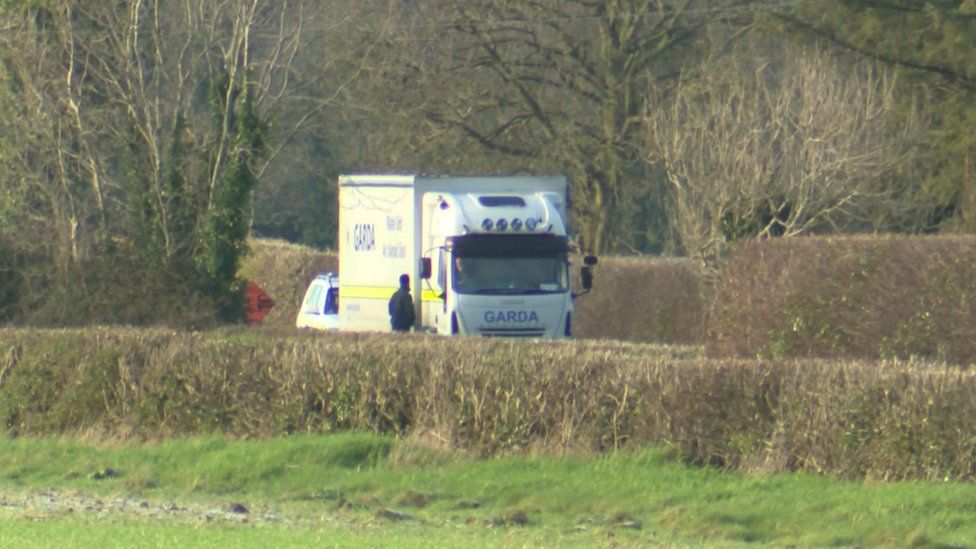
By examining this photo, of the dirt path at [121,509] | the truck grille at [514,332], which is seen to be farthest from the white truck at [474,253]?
the dirt path at [121,509]

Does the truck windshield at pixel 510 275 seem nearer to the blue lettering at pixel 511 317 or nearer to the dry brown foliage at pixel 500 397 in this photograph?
the blue lettering at pixel 511 317

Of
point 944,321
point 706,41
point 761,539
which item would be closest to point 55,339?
point 761,539

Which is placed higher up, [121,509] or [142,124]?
[142,124]

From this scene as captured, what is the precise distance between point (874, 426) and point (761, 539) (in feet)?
6.28

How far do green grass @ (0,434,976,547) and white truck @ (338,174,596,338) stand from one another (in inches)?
382

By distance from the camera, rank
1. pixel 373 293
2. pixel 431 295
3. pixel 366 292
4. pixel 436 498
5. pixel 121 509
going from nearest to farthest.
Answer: pixel 121 509 → pixel 436 498 → pixel 431 295 → pixel 373 293 → pixel 366 292

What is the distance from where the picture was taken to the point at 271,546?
9.55 meters

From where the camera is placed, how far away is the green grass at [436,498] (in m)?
10.7

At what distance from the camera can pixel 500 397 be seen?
13984mm

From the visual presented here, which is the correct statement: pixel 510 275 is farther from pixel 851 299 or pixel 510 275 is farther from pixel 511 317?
pixel 851 299

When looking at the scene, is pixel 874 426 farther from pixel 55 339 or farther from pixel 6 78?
pixel 6 78

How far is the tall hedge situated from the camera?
53.0ft

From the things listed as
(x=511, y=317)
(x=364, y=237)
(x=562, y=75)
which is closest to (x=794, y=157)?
(x=511, y=317)

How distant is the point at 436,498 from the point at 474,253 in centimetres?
1148
